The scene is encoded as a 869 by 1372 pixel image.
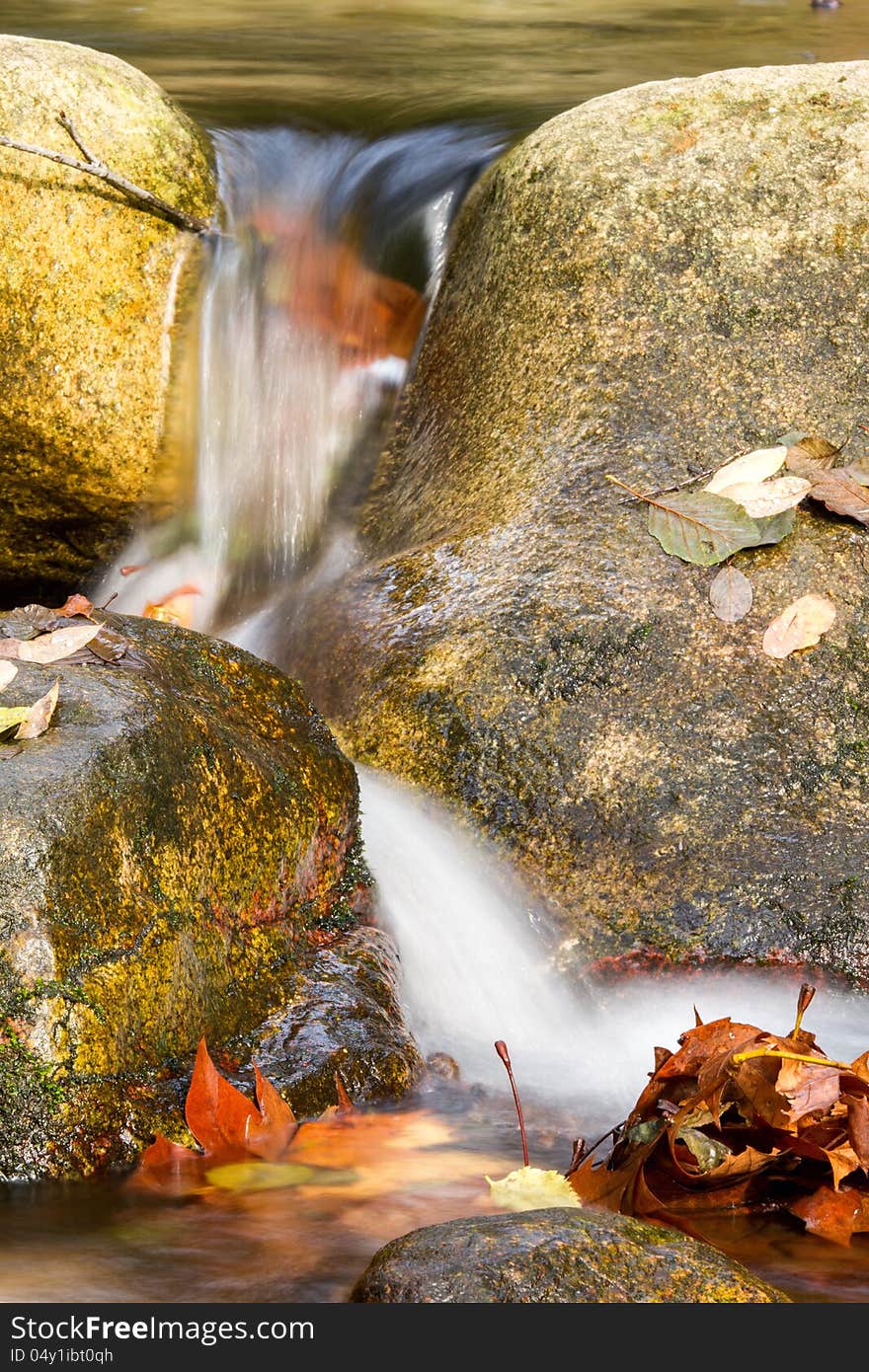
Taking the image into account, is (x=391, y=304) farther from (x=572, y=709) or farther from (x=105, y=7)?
(x=105, y=7)

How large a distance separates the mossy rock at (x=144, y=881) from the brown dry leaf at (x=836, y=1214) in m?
1.11

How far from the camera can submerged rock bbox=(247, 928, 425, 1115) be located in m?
2.82

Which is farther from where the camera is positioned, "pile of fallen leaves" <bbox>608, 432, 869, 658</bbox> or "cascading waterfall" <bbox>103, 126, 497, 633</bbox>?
"cascading waterfall" <bbox>103, 126, 497, 633</bbox>

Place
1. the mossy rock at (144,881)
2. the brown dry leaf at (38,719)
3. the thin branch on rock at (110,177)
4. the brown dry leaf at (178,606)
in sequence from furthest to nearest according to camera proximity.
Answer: the brown dry leaf at (178,606)
the thin branch on rock at (110,177)
the brown dry leaf at (38,719)
the mossy rock at (144,881)

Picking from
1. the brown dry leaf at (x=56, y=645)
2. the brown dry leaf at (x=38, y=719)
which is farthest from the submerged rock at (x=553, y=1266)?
the brown dry leaf at (x=56, y=645)

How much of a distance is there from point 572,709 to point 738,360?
138cm

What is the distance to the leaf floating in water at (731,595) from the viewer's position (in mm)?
3898

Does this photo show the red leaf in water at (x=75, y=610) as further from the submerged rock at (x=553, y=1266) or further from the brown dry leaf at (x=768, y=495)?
the brown dry leaf at (x=768, y=495)

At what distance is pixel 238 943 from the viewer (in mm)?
2949

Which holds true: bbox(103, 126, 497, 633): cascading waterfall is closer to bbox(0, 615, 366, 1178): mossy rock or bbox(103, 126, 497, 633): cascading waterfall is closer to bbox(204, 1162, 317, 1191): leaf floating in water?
bbox(0, 615, 366, 1178): mossy rock

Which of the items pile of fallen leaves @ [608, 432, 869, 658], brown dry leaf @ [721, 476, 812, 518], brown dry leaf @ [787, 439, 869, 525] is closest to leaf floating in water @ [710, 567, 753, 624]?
pile of fallen leaves @ [608, 432, 869, 658]

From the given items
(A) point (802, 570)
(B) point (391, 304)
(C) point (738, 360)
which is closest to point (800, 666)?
(A) point (802, 570)

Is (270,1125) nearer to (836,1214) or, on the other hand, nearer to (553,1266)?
(553,1266)

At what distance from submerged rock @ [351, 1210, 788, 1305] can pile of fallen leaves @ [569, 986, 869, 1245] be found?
1.20 ft
